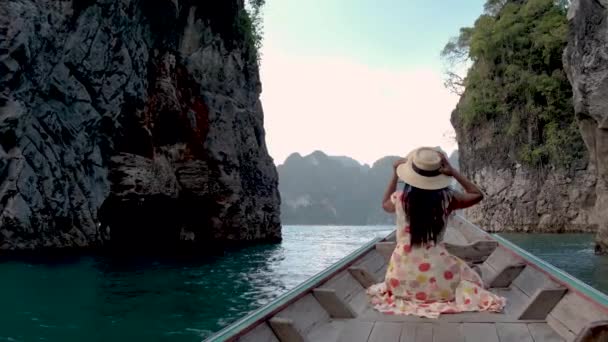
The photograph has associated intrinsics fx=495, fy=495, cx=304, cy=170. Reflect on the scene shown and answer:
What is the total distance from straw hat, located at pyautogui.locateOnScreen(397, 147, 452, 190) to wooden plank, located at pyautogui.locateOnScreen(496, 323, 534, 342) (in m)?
1.11

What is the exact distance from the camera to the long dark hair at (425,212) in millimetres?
3779

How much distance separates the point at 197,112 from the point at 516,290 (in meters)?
21.5

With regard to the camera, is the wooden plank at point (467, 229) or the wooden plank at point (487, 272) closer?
the wooden plank at point (487, 272)

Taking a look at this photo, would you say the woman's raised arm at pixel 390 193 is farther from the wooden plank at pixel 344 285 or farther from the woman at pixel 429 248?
the wooden plank at pixel 344 285

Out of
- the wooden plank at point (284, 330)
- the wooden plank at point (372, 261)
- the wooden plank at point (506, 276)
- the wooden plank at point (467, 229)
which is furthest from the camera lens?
the wooden plank at point (467, 229)

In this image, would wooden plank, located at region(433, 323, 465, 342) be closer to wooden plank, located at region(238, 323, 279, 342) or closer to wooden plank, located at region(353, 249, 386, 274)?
wooden plank, located at region(238, 323, 279, 342)

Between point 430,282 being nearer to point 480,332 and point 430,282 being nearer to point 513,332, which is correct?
point 480,332

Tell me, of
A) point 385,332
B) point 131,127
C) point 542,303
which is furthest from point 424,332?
point 131,127

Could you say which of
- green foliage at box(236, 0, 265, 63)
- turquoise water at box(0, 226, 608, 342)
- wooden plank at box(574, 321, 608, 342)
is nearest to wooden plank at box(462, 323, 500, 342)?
wooden plank at box(574, 321, 608, 342)

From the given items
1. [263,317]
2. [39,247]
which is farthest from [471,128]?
[263,317]

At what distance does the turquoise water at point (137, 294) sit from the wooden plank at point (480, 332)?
4.29 meters

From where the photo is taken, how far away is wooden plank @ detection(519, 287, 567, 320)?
12.2 feet

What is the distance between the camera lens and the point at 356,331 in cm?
365

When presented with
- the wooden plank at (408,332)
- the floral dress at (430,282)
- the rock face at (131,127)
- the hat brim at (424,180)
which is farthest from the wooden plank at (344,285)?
the rock face at (131,127)
